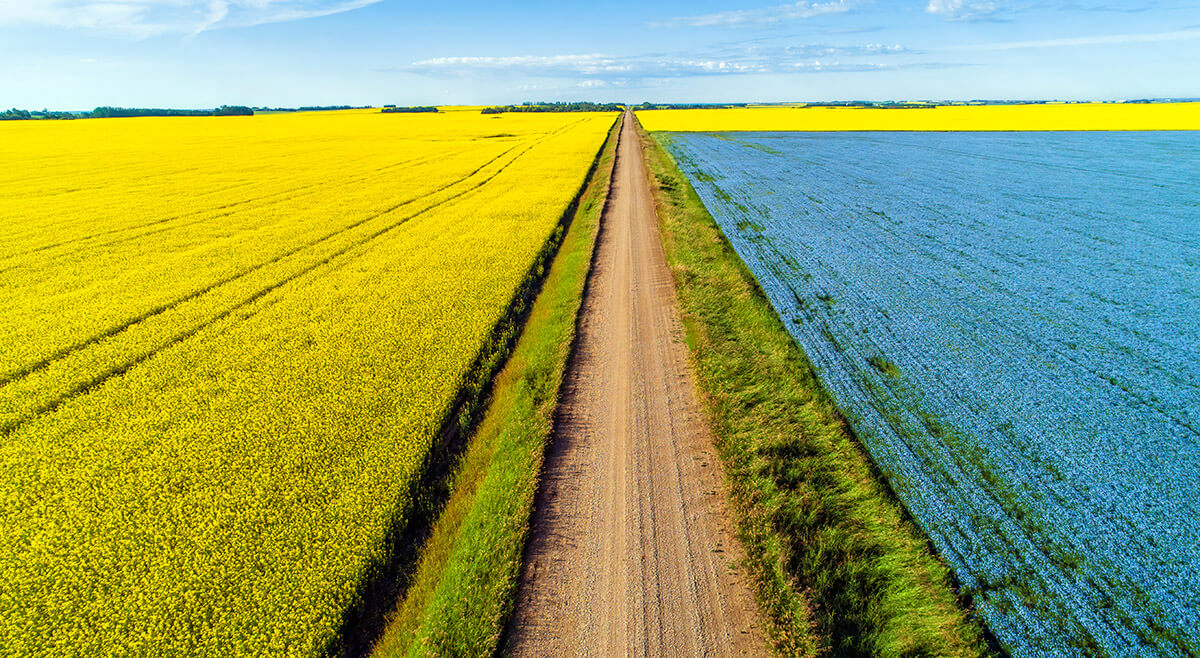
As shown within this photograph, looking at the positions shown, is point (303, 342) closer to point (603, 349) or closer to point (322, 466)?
point (322, 466)

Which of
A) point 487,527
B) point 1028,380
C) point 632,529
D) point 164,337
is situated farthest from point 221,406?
point 1028,380

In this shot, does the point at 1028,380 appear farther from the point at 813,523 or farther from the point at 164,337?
the point at 164,337

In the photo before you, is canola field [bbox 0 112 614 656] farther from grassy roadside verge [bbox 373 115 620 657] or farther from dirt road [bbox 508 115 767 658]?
dirt road [bbox 508 115 767 658]

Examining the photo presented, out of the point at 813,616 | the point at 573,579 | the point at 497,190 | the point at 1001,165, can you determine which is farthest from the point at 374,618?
the point at 1001,165

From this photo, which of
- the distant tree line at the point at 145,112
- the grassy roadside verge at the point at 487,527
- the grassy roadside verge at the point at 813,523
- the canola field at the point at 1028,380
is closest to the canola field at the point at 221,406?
the grassy roadside verge at the point at 487,527

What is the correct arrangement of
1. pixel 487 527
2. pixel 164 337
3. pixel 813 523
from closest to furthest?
1. pixel 487 527
2. pixel 813 523
3. pixel 164 337

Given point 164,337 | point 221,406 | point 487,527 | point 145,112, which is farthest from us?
point 145,112
